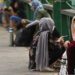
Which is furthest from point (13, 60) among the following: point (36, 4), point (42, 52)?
point (36, 4)

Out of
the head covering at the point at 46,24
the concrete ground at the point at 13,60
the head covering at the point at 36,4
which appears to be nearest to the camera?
the concrete ground at the point at 13,60

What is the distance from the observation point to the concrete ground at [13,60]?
11071 millimetres

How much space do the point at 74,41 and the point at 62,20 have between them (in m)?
8.88

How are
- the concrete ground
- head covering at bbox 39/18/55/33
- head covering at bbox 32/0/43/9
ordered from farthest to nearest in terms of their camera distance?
head covering at bbox 32/0/43/9
head covering at bbox 39/18/55/33
the concrete ground

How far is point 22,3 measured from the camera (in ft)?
64.9

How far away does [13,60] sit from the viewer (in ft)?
42.0

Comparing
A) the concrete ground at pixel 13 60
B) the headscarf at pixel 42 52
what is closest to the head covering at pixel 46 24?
the headscarf at pixel 42 52

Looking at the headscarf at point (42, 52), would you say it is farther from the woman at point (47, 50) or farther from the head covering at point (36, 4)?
the head covering at point (36, 4)

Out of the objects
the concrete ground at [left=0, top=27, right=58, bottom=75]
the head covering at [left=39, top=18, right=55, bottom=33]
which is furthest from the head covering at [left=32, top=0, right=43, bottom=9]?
the head covering at [left=39, top=18, right=55, bottom=33]

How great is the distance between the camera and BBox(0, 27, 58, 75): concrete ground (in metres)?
11.1

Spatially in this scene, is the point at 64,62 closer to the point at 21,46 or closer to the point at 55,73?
the point at 55,73

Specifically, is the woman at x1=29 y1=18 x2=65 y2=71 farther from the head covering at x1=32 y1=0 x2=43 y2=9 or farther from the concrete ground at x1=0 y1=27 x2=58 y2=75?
the head covering at x1=32 y1=0 x2=43 y2=9

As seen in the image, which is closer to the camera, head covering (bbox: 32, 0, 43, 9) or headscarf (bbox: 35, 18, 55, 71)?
headscarf (bbox: 35, 18, 55, 71)

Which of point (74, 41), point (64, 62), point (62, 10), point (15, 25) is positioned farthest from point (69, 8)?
point (74, 41)
